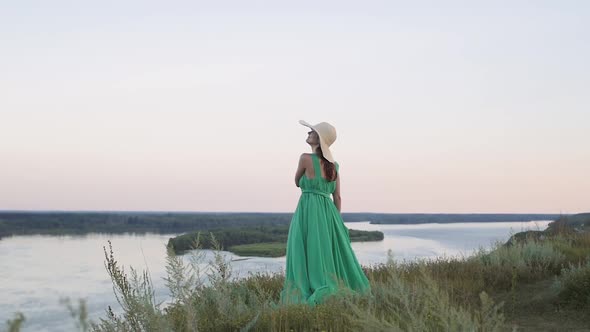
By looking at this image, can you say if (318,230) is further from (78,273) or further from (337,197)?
(78,273)

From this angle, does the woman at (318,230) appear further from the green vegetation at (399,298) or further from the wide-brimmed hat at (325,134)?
the green vegetation at (399,298)

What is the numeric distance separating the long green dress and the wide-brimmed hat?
15 cm

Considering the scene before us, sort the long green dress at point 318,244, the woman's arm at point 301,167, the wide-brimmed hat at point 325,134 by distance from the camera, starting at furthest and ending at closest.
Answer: the woman's arm at point 301,167
the wide-brimmed hat at point 325,134
the long green dress at point 318,244

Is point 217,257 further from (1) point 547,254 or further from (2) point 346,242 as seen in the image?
(1) point 547,254

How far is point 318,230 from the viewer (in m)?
6.84

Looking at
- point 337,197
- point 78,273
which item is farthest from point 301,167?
point 78,273

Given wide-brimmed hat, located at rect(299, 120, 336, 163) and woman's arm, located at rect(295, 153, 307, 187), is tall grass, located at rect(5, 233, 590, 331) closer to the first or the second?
woman's arm, located at rect(295, 153, 307, 187)

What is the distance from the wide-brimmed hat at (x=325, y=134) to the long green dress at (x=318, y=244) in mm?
149

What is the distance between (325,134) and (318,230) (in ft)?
3.73

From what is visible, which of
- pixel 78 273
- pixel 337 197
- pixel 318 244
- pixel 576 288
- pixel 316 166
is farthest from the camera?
pixel 78 273

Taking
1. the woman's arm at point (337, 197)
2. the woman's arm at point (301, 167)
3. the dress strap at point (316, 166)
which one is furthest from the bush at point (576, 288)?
the woman's arm at point (301, 167)

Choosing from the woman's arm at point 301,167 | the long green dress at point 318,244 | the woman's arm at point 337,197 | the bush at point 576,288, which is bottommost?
the bush at point 576,288

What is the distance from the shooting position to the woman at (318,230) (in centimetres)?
672

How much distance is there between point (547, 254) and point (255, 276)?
4476 mm
